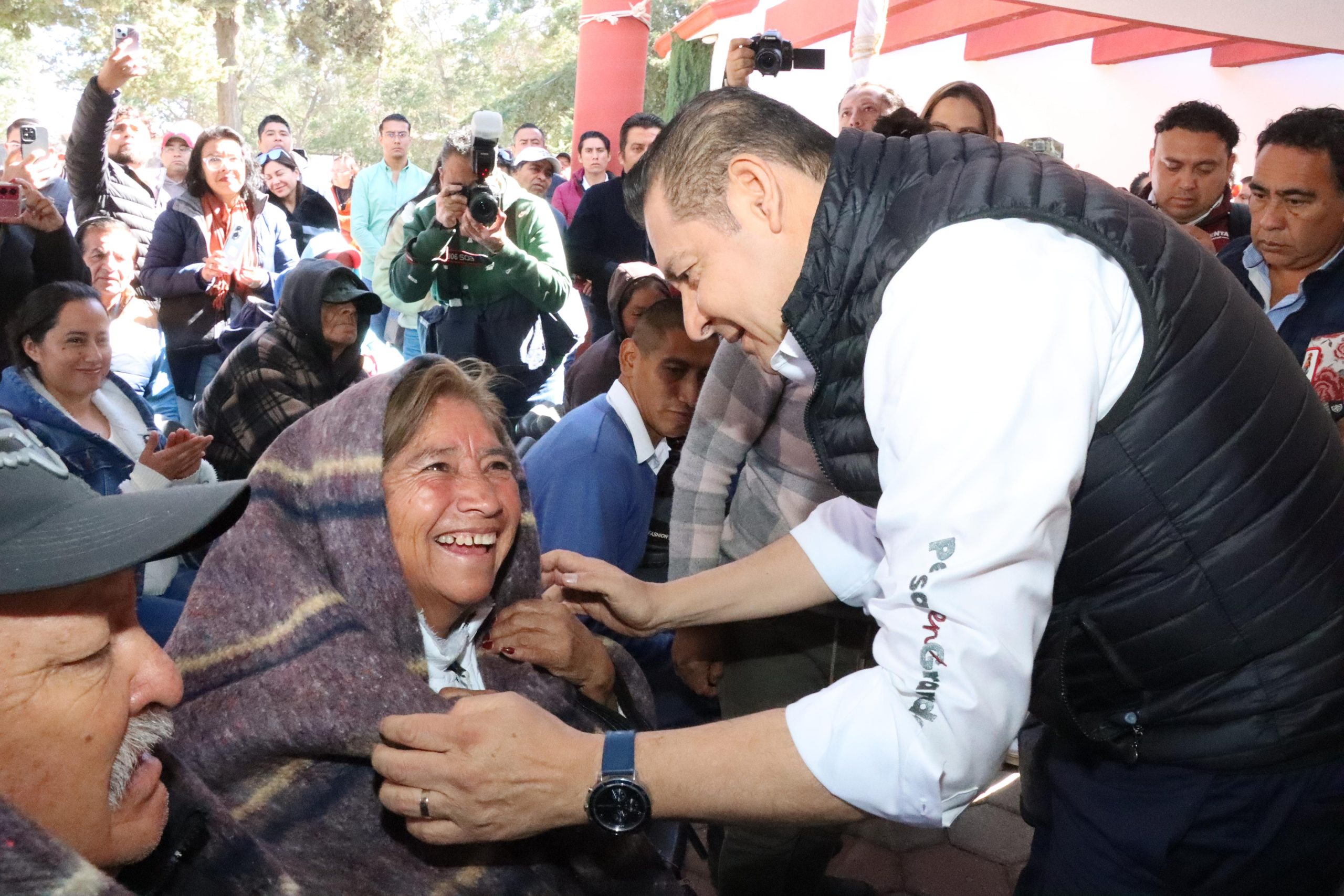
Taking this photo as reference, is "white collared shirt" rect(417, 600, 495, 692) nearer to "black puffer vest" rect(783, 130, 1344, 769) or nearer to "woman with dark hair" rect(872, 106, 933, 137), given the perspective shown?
"black puffer vest" rect(783, 130, 1344, 769)

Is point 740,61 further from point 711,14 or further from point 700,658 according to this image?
point 711,14

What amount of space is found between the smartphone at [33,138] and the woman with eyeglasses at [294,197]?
198cm

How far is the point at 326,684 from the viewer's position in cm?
175

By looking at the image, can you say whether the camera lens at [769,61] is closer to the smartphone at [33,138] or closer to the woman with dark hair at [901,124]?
the woman with dark hair at [901,124]

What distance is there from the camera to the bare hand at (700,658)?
300 cm

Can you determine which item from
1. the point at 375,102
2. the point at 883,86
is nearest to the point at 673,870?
the point at 883,86

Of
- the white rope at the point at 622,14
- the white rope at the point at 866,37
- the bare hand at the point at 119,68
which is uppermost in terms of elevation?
the white rope at the point at 622,14

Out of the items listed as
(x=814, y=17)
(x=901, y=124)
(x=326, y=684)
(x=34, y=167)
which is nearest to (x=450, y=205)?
(x=901, y=124)

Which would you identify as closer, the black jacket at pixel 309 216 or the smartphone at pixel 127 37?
the smartphone at pixel 127 37

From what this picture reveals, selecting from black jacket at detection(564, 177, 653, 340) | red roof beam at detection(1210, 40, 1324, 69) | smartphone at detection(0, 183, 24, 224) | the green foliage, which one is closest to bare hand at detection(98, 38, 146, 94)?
smartphone at detection(0, 183, 24, 224)

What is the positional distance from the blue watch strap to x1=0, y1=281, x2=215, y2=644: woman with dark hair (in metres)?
2.32

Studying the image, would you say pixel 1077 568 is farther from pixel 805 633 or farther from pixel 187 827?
pixel 805 633

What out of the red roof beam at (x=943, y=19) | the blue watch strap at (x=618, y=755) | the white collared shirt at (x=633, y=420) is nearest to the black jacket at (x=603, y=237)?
the white collared shirt at (x=633, y=420)

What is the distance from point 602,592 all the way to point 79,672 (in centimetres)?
117
